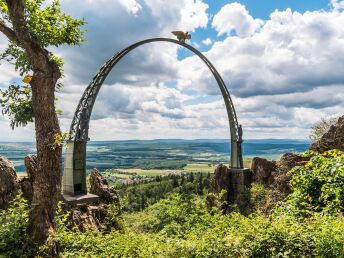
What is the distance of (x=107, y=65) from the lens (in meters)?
20.1

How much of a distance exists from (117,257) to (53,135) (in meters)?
3.88

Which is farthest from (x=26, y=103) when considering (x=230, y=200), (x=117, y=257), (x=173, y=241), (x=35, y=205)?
(x=230, y=200)

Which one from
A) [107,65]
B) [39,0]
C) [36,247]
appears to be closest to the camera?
[36,247]

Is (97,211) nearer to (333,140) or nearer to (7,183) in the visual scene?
(7,183)

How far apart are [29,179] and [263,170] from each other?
14.4 meters

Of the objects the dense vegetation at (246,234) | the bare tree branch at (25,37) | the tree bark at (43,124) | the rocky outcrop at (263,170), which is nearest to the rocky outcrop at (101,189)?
the dense vegetation at (246,234)

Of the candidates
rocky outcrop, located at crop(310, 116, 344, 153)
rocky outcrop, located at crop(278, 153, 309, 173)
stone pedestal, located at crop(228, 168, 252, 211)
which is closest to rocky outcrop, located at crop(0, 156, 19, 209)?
rocky outcrop, located at crop(278, 153, 309, 173)

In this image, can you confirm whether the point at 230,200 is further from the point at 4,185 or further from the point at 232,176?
the point at 4,185

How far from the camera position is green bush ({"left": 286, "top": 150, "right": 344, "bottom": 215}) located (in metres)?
9.22

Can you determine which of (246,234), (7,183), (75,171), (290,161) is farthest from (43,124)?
(290,161)

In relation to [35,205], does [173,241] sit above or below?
below

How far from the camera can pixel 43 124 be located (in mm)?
9734

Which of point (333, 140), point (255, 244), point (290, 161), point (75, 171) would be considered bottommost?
point (255, 244)

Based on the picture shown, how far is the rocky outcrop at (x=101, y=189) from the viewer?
53.9 feet
